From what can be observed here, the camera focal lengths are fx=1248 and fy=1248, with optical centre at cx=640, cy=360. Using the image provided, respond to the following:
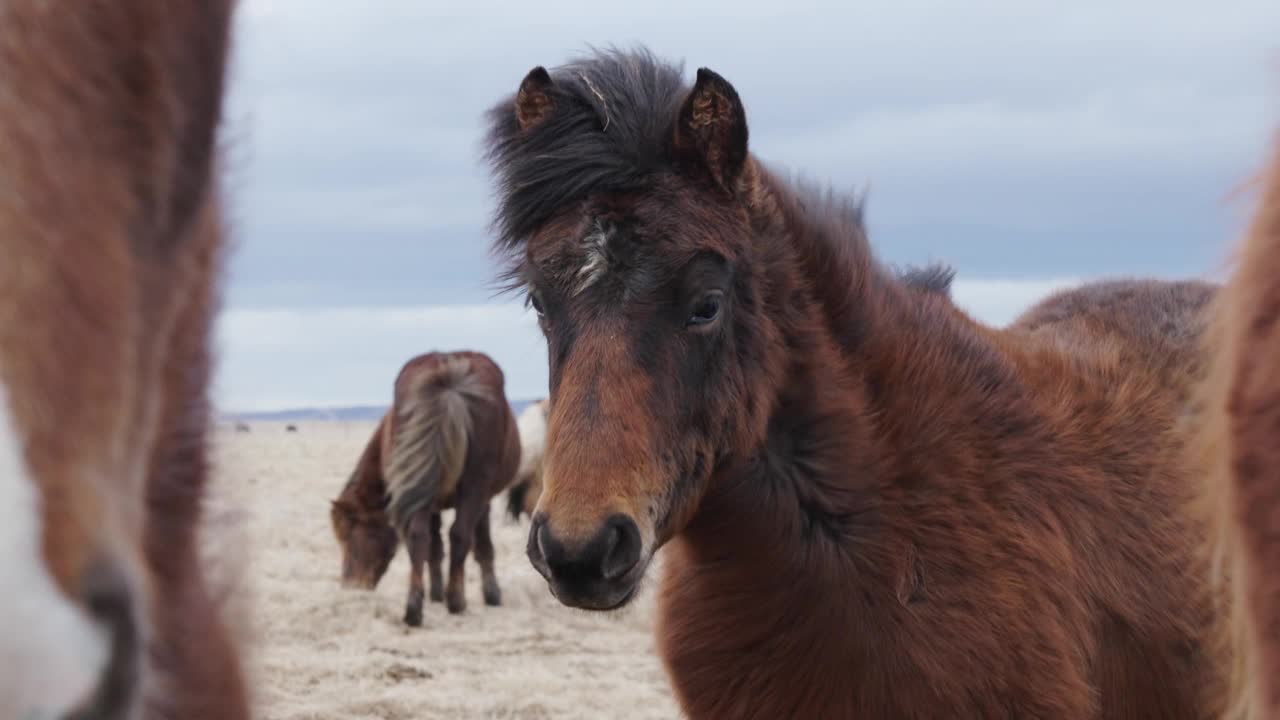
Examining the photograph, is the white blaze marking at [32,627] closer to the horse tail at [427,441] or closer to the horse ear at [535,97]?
the horse ear at [535,97]

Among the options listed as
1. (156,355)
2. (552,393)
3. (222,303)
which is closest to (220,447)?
(222,303)

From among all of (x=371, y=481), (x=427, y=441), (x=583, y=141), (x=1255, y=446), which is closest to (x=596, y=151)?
(x=583, y=141)

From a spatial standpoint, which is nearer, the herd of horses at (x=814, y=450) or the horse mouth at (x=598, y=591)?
the horse mouth at (x=598, y=591)

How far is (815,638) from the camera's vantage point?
330 cm

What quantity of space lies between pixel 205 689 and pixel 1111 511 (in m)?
2.79

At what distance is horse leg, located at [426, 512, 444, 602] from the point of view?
1093 cm

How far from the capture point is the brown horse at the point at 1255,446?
133 centimetres

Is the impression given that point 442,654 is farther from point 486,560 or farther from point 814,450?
point 814,450

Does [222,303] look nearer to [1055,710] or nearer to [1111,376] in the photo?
[1055,710]

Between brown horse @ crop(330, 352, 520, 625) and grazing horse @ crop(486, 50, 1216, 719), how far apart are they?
23.0 feet

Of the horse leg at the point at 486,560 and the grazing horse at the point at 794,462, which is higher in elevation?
the grazing horse at the point at 794,462

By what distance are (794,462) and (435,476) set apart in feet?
24.9

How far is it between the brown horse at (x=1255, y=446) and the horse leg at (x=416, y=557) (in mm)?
8505

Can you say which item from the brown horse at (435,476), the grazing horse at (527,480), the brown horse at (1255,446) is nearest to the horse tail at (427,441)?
the brown horse at (435,476)
